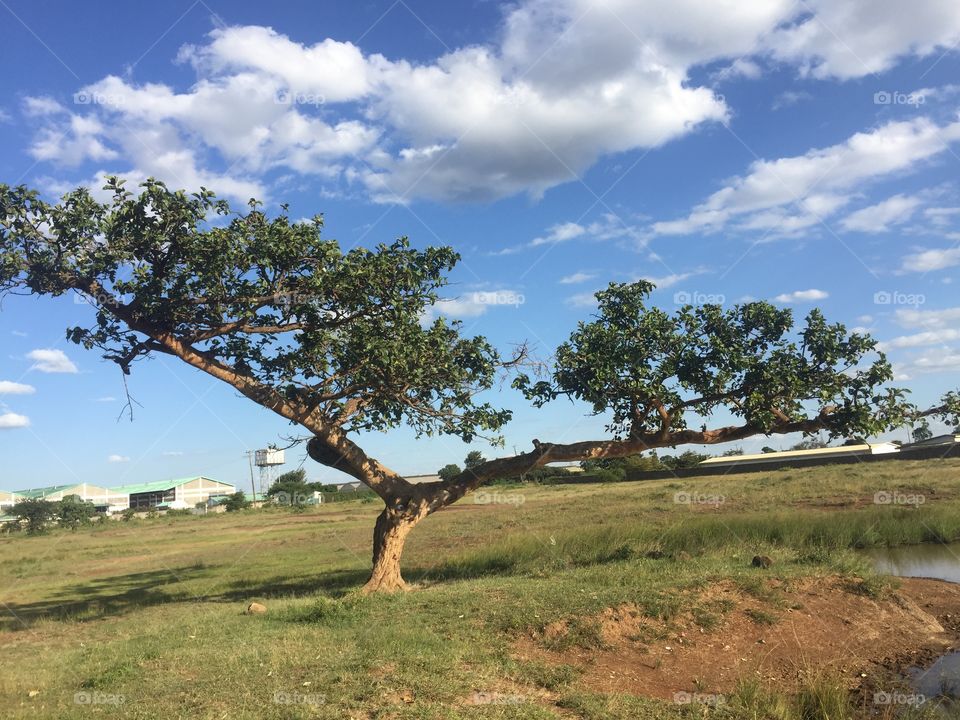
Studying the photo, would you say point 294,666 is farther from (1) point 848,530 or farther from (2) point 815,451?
(2) point 815,451

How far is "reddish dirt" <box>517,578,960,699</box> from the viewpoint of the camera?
9.24m

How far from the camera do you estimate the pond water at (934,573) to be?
9.41 meters

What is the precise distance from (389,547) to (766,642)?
27.7ft

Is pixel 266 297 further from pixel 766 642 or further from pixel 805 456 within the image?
pixel 805 456

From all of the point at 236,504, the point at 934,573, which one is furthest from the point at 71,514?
the point at 934,573

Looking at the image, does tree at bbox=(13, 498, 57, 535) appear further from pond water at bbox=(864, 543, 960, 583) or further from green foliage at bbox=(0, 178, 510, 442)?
pond water at bbox=(864, 543, 960, 583)

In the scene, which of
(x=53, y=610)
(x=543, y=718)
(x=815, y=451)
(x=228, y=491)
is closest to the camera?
(x=543, y=718)

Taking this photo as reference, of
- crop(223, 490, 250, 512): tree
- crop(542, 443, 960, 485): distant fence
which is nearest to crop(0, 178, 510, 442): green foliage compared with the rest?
crop(542, 443, 960, 485): distant fence

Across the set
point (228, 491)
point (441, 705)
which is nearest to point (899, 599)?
point (441, 705)

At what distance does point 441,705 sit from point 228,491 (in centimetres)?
15380

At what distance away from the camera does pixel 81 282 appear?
14.8m

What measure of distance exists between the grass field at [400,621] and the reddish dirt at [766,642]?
34 cm

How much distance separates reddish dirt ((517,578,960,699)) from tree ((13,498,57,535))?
77.8 metres

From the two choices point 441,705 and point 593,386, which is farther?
point 593,386
